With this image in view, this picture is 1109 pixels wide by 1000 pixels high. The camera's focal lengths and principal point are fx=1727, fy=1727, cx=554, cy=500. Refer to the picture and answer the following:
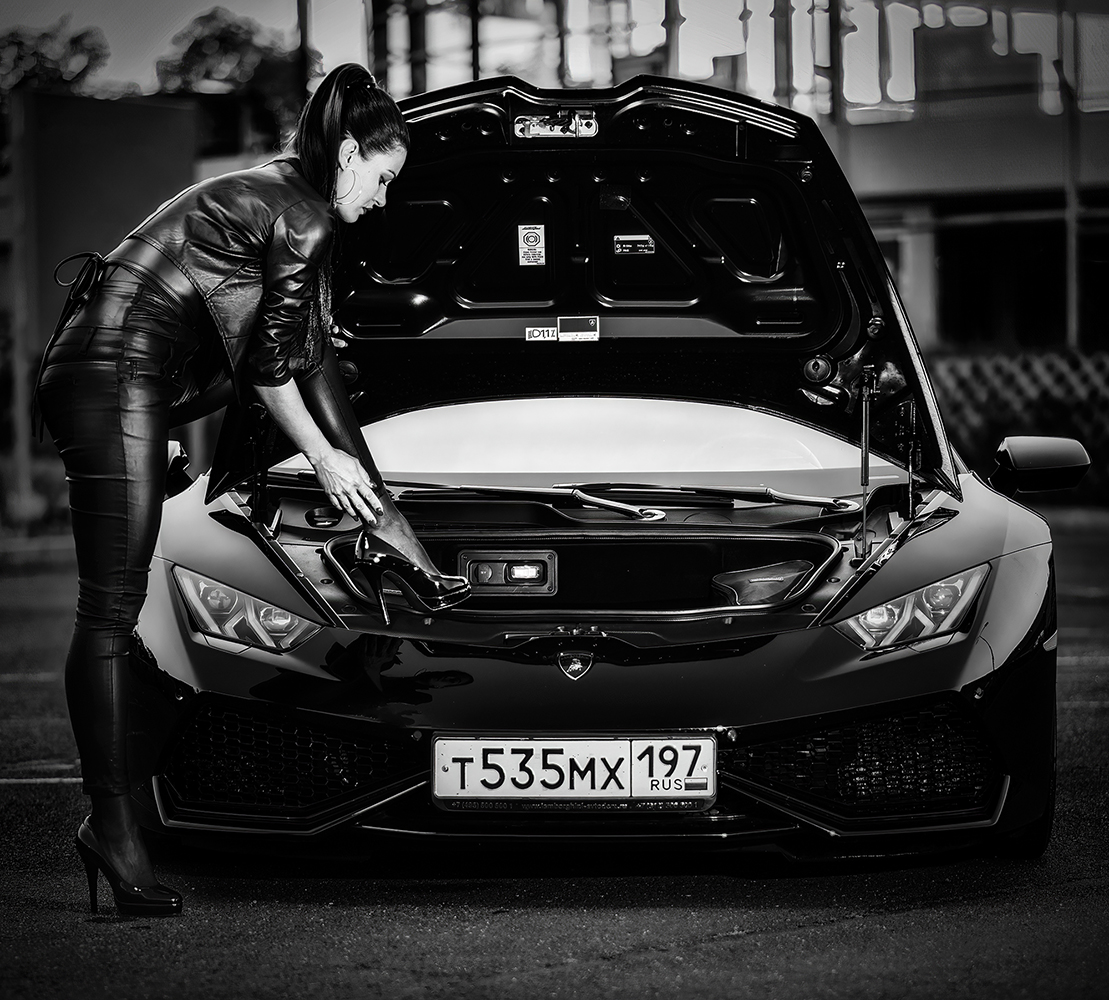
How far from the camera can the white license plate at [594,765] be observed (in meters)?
3.33

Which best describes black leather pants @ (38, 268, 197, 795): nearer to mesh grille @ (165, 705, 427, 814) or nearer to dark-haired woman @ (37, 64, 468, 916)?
dark-haired woman @ (37, 64, 468, 916)

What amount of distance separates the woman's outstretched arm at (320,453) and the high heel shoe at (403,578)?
0.54ft

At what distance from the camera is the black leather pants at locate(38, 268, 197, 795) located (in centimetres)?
340

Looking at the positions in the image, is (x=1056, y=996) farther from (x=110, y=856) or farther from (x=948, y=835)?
(x=110, y=856)

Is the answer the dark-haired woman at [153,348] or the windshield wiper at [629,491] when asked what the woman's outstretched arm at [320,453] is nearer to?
the dark-haired woman at [153,348]

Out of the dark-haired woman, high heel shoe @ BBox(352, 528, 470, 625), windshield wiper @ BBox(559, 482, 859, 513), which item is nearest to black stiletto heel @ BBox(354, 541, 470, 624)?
high heel shoe @ BBox(352, 528, 470, 625)

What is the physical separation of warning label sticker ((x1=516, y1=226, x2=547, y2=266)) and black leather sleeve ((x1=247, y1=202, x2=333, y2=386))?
1.29 metres

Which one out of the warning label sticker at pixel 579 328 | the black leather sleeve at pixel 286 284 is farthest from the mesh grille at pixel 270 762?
the warning label sticker at pixel 579 328

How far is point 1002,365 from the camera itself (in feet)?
51.0

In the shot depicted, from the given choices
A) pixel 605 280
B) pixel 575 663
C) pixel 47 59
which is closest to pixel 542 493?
pixel 605 280

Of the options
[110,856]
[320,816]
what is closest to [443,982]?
[320,816]

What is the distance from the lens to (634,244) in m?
4.73

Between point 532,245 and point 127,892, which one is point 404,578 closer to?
point 127,892

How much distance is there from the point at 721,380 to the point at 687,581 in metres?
0.76
